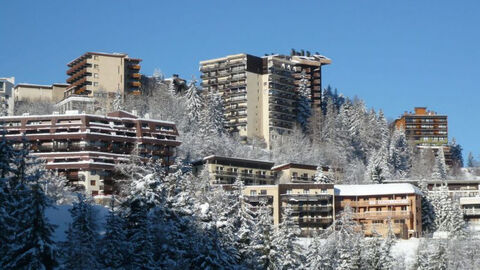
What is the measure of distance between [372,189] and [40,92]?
3170 inches

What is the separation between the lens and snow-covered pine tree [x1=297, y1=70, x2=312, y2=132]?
193625mm

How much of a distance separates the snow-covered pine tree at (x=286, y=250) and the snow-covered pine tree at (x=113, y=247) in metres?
15.6

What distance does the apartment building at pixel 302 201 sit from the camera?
441ft

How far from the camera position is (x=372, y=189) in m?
140

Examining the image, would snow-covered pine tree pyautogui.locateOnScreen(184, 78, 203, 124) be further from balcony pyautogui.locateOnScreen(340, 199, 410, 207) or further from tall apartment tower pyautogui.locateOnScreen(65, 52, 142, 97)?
balcony pyautogui.locateOnScreen(340, 199, 410, 207)

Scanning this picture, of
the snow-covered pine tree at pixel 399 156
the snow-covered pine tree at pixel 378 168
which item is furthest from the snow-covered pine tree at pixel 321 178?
the snow-covered pine tree at pixel 399 156

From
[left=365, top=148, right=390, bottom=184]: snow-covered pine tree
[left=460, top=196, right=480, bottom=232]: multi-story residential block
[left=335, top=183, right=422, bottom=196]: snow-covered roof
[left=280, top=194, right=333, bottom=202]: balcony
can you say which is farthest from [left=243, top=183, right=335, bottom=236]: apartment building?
[left=460, top=196, right=480, bottom=232]: multi-story residential block

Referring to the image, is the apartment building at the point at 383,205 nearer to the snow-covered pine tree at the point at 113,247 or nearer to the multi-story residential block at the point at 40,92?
the snow-covered pine tree at the point at 113,247

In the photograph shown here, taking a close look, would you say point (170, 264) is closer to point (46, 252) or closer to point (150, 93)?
point (46, 252)

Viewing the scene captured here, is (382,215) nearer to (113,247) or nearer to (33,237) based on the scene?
(113,247)

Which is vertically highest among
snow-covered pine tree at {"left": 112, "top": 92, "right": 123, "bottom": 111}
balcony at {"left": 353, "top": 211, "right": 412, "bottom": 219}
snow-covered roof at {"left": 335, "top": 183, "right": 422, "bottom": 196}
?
snow-covered pine tree at {"left": 112, "top": 92, "right": 123, "bottom": 111}

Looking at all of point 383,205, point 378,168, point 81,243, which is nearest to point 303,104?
point 378,168

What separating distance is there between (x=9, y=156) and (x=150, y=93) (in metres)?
130

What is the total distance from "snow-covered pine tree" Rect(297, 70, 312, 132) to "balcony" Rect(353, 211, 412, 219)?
56.5 meters
